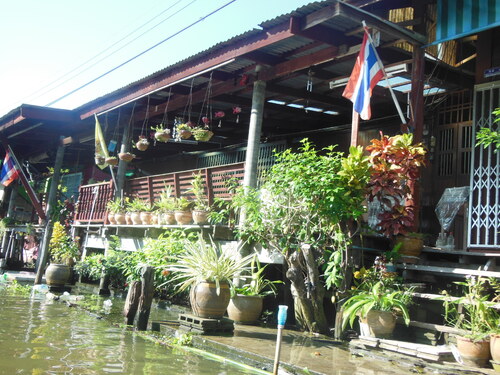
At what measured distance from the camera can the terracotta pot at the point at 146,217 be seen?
13.2 metres

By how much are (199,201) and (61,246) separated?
727 centimetres

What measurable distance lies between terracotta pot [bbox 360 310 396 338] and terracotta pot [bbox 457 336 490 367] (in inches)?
45.7

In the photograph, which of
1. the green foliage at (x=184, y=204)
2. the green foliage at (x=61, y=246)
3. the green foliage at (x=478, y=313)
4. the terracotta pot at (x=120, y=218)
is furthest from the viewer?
the green foliage at (x=61, y=246)

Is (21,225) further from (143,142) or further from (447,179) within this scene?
(447,179)

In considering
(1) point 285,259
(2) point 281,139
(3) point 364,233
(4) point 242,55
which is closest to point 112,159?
(2) point 281,139

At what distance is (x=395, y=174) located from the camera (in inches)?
324

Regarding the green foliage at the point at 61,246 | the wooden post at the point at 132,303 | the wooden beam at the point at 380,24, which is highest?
the wooden beam at the point at 380,24

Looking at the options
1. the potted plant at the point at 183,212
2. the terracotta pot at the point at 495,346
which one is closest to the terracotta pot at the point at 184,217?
the potted plant at the point at 183,212

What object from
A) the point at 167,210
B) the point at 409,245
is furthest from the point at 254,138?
the point at 409,245

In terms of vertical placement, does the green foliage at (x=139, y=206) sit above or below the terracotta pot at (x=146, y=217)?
above

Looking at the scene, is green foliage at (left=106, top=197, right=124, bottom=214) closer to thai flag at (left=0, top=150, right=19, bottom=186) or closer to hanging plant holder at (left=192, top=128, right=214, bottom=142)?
hanging plant holder at (left=192, top=128, right=214, bottom=142)

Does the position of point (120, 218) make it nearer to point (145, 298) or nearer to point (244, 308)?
point (145, 298)

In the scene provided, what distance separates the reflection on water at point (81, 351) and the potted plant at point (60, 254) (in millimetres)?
4823

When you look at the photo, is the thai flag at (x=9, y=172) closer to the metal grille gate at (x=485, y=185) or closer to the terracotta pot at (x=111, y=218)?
the terracotta pot at (x=111, y=218)
